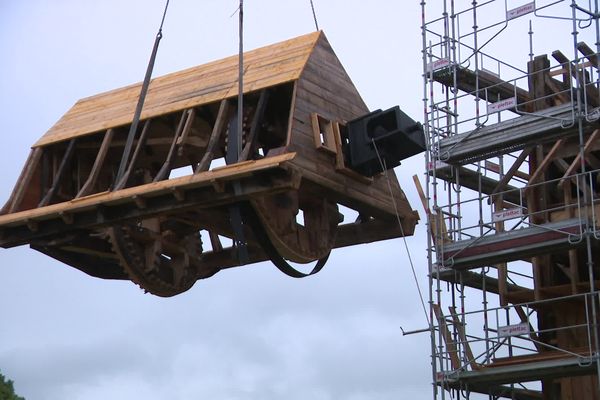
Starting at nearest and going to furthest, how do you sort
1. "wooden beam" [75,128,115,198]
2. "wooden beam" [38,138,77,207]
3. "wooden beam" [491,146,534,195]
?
"wooden beam" [75,128,115,198], "wooden beam" [38,138,77,207], "wooden beam" [491,146,534,195]

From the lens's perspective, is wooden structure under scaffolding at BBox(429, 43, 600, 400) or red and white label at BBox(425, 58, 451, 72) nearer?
wooden structure under scaffolding at BBox(429, 43, 600, 400)

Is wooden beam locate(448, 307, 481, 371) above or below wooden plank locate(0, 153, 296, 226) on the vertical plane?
below

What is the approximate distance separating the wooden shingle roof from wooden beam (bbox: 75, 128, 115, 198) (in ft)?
0.81

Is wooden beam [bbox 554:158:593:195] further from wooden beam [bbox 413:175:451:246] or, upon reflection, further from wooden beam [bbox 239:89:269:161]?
wooden beam [bbox 239:89:269:161]

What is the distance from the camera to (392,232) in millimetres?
28719

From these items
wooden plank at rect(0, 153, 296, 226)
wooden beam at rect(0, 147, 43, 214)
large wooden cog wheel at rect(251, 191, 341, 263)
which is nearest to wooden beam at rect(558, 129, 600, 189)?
large wooden cog wheel at rect(251, 191, 341, 263)

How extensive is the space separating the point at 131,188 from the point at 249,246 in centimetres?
359

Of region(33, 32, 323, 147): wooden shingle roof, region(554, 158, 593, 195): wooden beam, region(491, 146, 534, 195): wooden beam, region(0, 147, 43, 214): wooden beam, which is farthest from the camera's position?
region(491, 146, 534, 195): wooden beam

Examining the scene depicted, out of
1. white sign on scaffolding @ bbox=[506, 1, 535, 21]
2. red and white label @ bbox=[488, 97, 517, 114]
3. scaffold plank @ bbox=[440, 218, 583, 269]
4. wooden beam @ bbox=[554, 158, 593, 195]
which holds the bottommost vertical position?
scaffold plank @ bbox=[440, 218, 583, 269]

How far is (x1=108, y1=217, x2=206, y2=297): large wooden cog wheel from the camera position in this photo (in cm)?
2938

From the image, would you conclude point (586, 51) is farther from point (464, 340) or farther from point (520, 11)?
point (464, 340)

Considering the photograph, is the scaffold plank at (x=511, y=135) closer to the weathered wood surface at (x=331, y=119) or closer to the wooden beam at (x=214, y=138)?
the weathered wood surface at (x=331, y=119)

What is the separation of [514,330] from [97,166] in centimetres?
773

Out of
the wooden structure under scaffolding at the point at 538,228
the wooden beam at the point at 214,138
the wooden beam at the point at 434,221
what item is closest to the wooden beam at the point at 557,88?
the wooden structure under scaffolding at the point at 538,228
